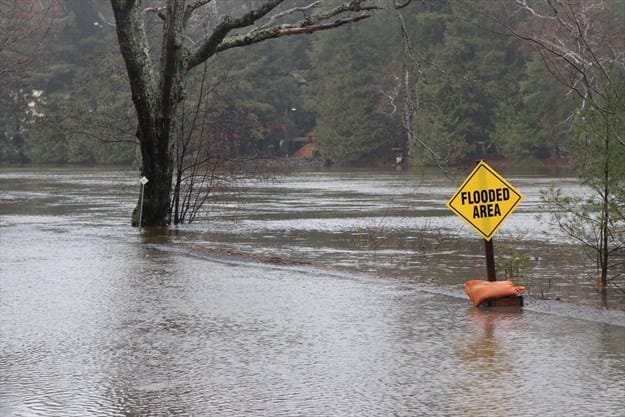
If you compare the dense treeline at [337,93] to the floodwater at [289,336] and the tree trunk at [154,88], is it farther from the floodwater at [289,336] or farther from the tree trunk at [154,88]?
the floodwater at [289,336]

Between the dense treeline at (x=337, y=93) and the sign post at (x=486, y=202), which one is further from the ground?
the dense treeline at (x=337, y=93)

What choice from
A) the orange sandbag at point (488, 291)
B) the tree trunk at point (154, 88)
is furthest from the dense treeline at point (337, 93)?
the orange sandbag at point (488, 291)

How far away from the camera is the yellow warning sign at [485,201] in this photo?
41.0 feet

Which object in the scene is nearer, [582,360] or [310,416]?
[310,416]

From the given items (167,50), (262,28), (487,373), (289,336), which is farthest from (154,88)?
(487,373)

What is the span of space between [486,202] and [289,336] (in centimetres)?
343

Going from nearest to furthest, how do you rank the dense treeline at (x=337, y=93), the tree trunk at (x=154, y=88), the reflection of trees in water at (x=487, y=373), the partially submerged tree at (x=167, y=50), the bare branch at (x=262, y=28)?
the reflection of trees in water at (x=487, y=373) < the bare branch at (x=262, y=28) < the partially submerged tree at (x=167, y=50) < the tree trunk at (x=154, y=88) < the dense treeline at (x=337, y=93)

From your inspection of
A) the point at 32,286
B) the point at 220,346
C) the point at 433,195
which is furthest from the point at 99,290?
the point at 433,195

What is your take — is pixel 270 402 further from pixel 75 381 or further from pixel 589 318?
Result: pixel 589 318

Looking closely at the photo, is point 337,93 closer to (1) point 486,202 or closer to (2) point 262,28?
(2) point 262,28

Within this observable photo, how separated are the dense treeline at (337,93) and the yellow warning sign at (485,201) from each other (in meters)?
63.5

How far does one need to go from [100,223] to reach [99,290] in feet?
45.3

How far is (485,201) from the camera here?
12586 millimetres

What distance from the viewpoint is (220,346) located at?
32.1 feet
